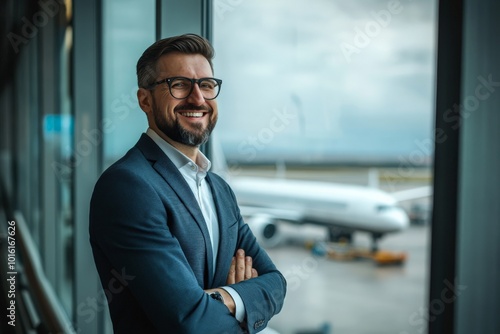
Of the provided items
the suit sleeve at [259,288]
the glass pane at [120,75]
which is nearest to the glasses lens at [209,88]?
the suit sleeve at [259,288]

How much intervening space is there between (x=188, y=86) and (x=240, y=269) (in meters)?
0.37

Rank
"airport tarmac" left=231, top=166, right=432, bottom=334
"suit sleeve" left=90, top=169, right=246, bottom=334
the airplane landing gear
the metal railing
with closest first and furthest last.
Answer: "suit sleeve" left=90, top=169, right=246, bottom=334 → the metal railing → "airport tarmac" left=231, top=166, right=432, bottom=334 → the airplane landing gear

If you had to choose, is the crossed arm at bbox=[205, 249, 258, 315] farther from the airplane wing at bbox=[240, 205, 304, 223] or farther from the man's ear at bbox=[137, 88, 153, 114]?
the airplane wing at bbox=[240, 205, 304, 223]

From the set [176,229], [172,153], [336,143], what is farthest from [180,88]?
[336,143]

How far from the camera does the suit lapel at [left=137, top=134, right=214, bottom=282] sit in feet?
2.85

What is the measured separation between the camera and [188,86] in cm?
88

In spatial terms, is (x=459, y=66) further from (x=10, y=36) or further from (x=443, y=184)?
(x=10, y=36)

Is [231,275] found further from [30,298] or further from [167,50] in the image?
[30,298]

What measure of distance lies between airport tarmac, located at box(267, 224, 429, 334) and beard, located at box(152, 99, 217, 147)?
9552 millimetres

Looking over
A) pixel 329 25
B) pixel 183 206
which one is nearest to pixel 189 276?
pixel 183 206

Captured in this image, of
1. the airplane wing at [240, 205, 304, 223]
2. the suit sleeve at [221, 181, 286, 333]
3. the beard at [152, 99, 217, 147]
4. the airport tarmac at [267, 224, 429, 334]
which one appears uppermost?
the beard at [152, 99, 217, 147]

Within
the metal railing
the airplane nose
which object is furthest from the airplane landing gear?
the metal railing

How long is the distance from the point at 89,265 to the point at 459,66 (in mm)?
1732

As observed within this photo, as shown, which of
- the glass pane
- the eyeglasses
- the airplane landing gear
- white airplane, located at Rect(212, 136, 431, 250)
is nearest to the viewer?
the eyeglasses
